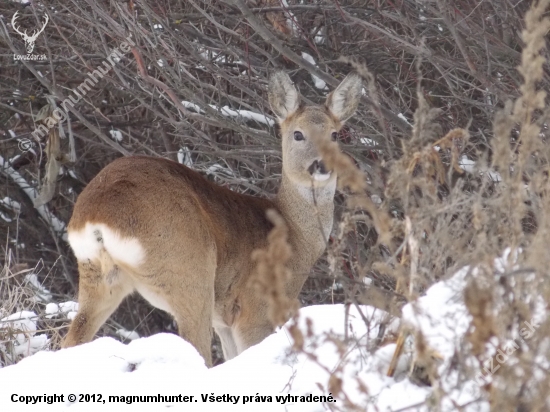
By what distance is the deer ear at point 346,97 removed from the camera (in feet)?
22.2

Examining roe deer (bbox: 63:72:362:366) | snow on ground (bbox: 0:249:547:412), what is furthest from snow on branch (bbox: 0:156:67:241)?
snow on ground (bbox: 0:249:547:412)

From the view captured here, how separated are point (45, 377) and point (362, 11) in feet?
14.1

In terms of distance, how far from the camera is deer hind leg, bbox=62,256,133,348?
5.55 meters

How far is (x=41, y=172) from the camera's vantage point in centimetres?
974

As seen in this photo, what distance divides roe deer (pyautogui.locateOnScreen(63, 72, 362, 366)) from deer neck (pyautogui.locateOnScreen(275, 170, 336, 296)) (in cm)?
1

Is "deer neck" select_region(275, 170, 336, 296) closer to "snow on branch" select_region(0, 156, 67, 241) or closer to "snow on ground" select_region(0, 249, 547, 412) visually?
"snow on ground" select_region(0, 249, 547, 412)

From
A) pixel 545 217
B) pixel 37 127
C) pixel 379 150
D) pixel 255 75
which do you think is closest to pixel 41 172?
pixel 37 127

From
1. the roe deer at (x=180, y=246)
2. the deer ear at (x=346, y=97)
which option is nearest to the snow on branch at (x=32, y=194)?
the roe deer at (x=180, y=246)

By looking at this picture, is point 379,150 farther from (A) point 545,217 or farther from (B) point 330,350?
(A) point 545,217

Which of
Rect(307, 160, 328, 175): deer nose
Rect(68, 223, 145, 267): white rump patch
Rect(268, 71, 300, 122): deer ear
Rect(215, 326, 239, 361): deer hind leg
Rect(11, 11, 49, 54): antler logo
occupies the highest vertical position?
Rect(11, 11, 49, 54): antler logo

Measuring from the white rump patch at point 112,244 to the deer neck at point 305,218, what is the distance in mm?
1546

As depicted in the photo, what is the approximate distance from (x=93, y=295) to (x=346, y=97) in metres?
2.50

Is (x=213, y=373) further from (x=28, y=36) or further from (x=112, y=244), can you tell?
(x=28, y=36)

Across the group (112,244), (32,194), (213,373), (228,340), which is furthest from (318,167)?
(32,194)
